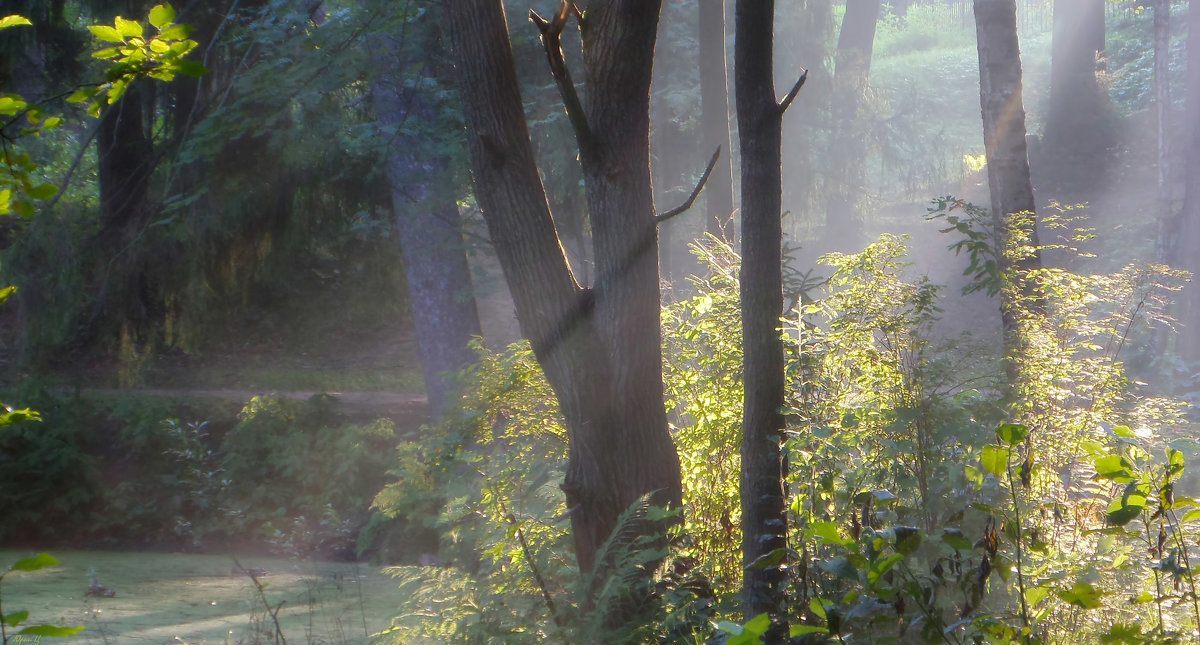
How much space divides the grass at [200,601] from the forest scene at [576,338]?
67 millimetres

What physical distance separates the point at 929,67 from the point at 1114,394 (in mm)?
34822

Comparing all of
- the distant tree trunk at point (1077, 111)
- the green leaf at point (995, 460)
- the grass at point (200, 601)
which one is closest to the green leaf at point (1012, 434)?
the green leaf at point (995, 460)

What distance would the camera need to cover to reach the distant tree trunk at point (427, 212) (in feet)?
33.8

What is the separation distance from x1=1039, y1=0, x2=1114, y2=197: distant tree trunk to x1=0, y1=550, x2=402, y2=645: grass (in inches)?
775

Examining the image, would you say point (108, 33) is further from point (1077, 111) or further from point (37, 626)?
point (1077, 111)

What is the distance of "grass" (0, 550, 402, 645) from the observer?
5.54 meters

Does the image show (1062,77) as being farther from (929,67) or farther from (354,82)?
(354,82)

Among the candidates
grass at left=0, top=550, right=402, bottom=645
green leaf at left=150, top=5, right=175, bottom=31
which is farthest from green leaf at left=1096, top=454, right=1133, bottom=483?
grass at left=0, top=550, right=402, bottom=645

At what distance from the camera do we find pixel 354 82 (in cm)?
1088

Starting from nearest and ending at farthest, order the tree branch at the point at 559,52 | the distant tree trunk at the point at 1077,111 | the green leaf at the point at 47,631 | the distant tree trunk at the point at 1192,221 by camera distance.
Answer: the green leaf at the point at 47,631
the tree branch at the point at 559,52
the distant tree trunk at the point at 1192,221
the distant tree trunk at the point at 1077,111

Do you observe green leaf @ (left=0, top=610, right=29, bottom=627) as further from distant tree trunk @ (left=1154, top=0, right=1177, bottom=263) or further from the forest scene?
distant tree trunk @ (left=1154, top=0, right=1177, bottom=263)

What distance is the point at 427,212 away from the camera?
461 inches

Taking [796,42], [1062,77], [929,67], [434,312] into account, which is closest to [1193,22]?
[1062,77]

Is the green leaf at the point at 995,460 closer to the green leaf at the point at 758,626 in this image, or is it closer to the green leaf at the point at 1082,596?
the green leaf at the point at 1082,596
